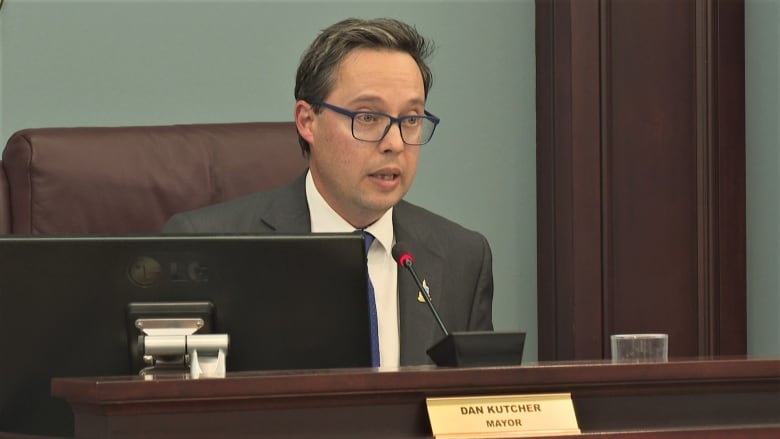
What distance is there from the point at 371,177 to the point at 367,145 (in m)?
0.07

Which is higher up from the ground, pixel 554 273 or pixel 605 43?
pixel 605 43

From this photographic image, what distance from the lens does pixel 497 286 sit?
3457mm

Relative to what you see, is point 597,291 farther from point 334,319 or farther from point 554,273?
point 334,319

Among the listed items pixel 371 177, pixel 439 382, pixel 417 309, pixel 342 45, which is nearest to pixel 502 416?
pixel 439 382

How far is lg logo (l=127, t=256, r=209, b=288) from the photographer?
5.19ft

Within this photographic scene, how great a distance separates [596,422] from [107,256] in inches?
25.3

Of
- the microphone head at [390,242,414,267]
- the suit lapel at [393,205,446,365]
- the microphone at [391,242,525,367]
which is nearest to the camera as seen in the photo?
the microphone at [391,242,525,367]

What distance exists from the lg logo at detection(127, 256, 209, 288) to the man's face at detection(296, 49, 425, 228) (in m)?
0.92

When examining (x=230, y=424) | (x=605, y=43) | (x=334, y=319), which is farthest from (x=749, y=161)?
(x=230, y=424)

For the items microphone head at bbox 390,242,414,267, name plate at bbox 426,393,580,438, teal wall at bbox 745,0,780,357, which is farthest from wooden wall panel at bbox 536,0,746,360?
name plate at bbox 426,393,580,438

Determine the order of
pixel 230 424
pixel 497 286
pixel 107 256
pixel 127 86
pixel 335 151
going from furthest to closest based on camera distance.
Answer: pixel 497 286
pixel 127 86
pixel 335 151
pixel 107 256
pixel 230 424

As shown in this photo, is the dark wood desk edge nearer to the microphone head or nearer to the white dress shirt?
the microphone head

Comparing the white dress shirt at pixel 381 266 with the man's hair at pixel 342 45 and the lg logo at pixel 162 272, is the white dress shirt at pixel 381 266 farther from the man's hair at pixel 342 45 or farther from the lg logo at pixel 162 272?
the lg logo at pixel 162 272

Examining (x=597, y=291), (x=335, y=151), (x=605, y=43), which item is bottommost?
(x=597, y=291)
